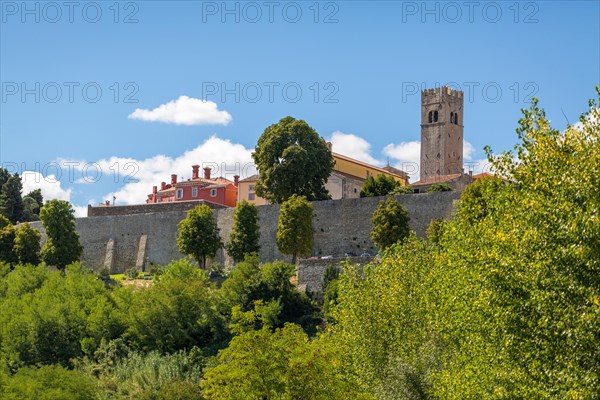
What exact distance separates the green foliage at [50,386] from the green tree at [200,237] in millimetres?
20077

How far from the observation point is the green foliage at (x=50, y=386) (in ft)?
163

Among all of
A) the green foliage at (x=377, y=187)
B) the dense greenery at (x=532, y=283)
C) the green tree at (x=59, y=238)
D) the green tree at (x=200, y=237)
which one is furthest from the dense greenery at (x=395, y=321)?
the green foliage at (x=377, y=187)

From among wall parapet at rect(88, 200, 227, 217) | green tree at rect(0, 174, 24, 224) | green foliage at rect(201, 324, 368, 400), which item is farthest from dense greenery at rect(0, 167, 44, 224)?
green foliage at rect(201, 324, 368, 400)

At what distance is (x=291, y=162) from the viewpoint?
249ft

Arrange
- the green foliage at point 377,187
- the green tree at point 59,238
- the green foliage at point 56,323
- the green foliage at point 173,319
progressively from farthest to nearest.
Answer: the green foliage at point 377,187
the green tree at point 59,238
the green foliage at point 56,323
the green foliage at point 173,319

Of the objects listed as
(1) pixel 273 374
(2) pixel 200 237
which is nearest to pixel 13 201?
(2) pixel 200 237

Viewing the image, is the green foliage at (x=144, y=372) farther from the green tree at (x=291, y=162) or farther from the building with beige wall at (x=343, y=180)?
Answer: the building with beige wall at (x=343, y=180)

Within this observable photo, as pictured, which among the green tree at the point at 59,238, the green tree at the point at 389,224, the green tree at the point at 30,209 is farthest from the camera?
the green tree at the point at 30,209

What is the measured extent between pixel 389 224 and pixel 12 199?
44.3 metres

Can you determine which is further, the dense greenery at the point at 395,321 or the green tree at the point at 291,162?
the green tree at the point at 291,162

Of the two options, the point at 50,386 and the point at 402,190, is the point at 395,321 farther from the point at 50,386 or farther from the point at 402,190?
the point at 402,190

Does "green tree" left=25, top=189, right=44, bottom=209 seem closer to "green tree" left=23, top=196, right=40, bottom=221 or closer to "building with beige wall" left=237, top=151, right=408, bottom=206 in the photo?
"green tree" left=23, top=196, right=40, bottom=221

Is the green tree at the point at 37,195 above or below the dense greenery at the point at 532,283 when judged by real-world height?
above

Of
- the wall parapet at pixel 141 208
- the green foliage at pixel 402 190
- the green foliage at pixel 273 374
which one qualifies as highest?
the green foliage at pixel 402 190
